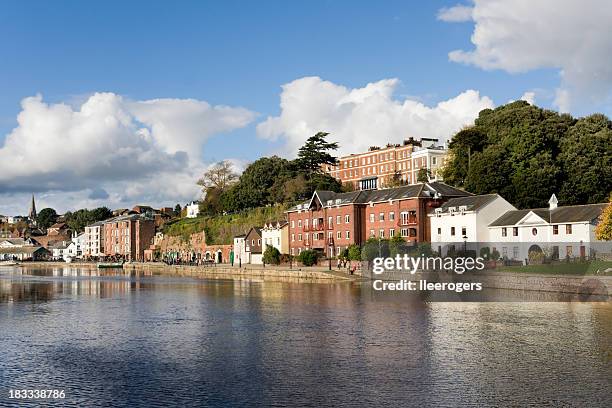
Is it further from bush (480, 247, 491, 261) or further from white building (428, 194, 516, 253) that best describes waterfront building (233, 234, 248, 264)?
bush (480, 247, 491, 261)

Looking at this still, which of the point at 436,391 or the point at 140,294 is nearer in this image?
the point at 436,391

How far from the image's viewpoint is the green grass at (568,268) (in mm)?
48094

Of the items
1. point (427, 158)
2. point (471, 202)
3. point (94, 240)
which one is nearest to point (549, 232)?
point (471, 202)

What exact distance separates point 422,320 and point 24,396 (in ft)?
71.2

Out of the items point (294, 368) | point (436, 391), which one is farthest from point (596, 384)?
point (294, 368)

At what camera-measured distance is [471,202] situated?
6900 cm

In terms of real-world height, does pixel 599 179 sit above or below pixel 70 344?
above

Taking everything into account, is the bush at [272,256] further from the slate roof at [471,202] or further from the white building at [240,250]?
the slate roof at [471,202]

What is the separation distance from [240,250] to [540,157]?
5477 centimetres

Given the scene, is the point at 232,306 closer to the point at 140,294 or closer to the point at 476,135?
the point at 140,294

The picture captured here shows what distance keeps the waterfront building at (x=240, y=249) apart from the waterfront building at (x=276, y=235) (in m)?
6.60

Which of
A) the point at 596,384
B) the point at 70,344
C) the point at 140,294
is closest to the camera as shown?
the point at 596,384

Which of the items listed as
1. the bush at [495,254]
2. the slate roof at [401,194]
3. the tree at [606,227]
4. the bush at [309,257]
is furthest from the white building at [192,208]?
the tree at [606,227]

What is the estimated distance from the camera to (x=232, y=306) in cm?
4506
